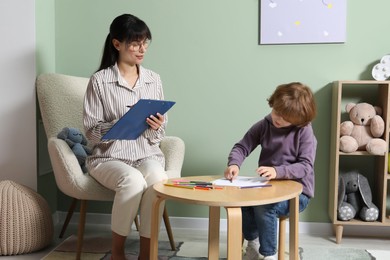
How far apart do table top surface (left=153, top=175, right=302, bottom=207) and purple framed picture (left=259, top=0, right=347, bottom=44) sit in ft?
3.37

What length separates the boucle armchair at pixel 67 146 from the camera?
192 centimetres

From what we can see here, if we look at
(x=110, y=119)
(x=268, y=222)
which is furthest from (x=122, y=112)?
(x=268, y=222)

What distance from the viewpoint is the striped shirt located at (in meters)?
1.96

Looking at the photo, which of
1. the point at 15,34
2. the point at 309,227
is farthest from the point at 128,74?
the point at 309,227

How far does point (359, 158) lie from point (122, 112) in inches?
49.9

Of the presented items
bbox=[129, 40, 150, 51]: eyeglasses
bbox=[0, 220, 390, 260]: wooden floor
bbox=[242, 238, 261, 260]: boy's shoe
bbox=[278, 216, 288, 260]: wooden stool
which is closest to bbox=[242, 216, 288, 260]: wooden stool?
bbox=[278, 216, 288, 260]: wooden stool

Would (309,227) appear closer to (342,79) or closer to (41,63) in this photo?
(342,79)

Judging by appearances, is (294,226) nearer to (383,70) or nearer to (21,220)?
(383,70)

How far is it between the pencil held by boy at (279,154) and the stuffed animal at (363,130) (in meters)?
0.51

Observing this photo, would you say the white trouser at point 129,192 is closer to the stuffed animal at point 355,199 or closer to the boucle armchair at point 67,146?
the boucle armchair at point 67,146

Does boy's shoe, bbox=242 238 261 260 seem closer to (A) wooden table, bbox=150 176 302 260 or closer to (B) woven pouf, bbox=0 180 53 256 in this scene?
(A) wooden table, bbox=150 176 302 260

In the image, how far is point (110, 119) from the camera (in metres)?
2.01

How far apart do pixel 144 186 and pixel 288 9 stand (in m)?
1.22

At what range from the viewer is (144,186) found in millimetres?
1811
